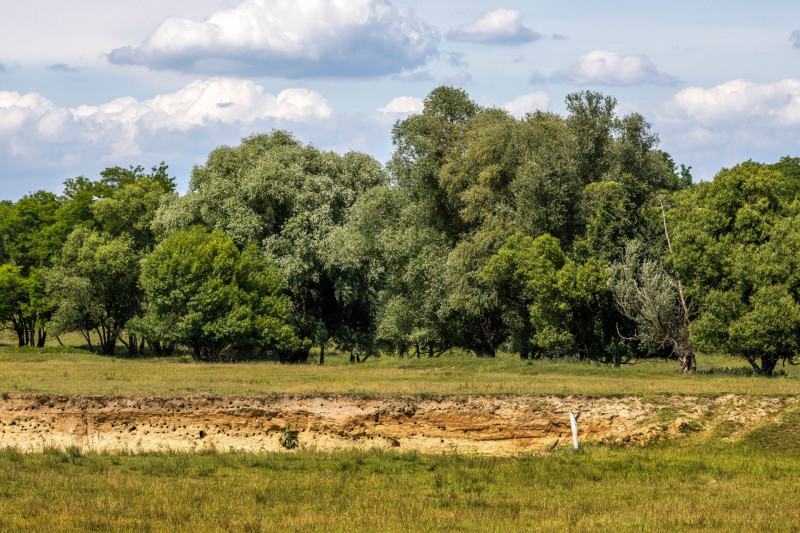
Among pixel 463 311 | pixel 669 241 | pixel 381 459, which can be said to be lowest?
pixel 381 459

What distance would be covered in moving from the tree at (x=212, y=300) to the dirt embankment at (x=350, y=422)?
23.7 meters

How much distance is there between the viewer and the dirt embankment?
28.4 metres

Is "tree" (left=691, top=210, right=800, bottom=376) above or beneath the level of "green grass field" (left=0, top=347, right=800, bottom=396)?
above

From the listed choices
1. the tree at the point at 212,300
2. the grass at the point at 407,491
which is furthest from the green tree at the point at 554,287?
the grass at the point at 407,491

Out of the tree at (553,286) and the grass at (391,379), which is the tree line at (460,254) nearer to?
the tree at (553,286)

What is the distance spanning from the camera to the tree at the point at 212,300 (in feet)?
177

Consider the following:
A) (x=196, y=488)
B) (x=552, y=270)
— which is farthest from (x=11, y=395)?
(x=552, y=270)

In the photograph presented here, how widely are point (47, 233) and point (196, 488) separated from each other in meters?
60.9

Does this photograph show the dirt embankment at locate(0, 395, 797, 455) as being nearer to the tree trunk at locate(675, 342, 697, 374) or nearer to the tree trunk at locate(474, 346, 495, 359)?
the tree trunk at locate(675, 342, 697, 374)

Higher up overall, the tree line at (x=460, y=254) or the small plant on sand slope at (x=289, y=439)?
the tree line at (x=460, y=254)

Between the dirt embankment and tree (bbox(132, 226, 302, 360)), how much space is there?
23.7 meters

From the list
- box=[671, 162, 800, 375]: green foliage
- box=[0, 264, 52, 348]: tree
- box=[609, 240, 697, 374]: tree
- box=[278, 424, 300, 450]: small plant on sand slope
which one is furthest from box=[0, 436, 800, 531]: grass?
box=[0, 264, 52, 348]: tree

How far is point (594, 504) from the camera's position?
62.2 feet

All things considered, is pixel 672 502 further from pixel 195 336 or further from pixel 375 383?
pixel 195 336
